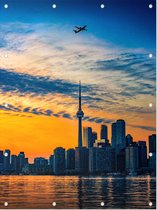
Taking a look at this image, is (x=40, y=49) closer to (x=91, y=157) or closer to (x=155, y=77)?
(x=155, y=77)

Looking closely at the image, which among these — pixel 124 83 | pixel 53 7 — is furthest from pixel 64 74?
pixel 53 7

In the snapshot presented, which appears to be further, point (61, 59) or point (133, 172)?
point (133, 172)

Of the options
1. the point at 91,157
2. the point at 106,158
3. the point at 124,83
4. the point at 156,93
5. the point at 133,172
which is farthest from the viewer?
the point at 106,158

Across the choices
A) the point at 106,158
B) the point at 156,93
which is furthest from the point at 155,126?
the point at 106,158

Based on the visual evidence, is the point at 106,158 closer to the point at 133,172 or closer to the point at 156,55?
the point at 133,172

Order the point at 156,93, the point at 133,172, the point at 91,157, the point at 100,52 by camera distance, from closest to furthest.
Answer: the point at 156,93, the point at 100,52, the point at 133,172, the point at 91,157

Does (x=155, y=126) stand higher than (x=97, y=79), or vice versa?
(x=97, y=79)

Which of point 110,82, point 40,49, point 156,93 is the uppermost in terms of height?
point 40,49

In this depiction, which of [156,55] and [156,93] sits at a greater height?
[156,55]

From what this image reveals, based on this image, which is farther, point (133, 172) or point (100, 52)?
point (133, 172)
